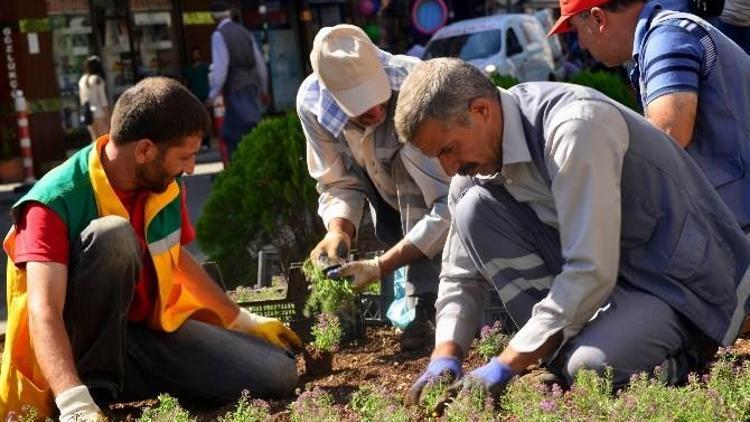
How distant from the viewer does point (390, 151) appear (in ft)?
18.2

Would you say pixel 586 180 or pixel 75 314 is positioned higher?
pixel 586 180

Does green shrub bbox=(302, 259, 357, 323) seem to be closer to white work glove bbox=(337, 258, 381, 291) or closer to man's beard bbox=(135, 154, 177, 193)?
white work glove bbox=(337, 258, 381, 291)

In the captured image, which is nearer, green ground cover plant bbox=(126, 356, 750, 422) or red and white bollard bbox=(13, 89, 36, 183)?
green ground cover plant bbox=(126, 356, 750, 422)

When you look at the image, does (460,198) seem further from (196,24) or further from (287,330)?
(196,24)

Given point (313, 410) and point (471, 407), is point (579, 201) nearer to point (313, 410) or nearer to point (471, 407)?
point (471, 407)

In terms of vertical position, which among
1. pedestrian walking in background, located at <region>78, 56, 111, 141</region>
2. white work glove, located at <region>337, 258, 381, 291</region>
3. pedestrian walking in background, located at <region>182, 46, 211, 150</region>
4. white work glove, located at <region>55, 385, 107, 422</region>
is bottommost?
pedestrian walking in background, located at <region>182, 46, 211, 150</region>

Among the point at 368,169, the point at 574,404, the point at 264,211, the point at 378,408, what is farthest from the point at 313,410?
the point at 264,211

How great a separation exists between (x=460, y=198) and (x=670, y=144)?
28.2 inches

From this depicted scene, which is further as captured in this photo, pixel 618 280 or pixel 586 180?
pixel 618 280

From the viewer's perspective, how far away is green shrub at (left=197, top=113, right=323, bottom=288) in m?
7.97

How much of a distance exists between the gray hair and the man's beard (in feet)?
3.13

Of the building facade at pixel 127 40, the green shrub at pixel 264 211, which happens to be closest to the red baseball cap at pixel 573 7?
the green shrub at pixel 264 211

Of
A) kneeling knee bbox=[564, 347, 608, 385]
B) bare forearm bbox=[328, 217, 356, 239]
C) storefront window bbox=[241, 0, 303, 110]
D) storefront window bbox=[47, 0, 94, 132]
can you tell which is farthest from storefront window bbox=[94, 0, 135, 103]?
kneeling knee bbox=[564, 347, 608, 385]

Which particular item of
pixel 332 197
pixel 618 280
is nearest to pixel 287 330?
pixel 332 197
